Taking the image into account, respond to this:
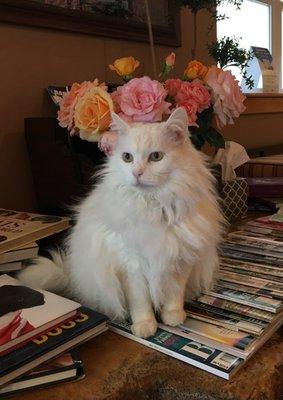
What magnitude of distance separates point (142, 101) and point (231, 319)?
457 mm

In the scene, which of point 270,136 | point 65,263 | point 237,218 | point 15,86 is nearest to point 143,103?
point 65,263

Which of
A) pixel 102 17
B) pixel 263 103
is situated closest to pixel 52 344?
pixel 102 17

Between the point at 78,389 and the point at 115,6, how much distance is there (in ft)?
3.87

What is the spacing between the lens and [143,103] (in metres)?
0.82

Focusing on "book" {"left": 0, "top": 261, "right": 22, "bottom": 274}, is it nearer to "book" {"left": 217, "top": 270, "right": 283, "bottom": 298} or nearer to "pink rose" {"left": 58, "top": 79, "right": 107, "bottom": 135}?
"pink rose" {"left": 58, "top": 79, "right": 107, "bottom": 135}

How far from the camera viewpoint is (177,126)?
2.19 ft

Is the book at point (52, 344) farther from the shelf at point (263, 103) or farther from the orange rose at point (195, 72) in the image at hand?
the shelf at point (263, 103)

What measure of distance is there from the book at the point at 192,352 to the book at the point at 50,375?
0.13m

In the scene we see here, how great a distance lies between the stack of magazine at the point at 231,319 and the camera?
0.61 m

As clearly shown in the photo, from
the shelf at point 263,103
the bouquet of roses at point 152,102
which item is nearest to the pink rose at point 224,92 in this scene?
the bouquet of roses at point 152,102

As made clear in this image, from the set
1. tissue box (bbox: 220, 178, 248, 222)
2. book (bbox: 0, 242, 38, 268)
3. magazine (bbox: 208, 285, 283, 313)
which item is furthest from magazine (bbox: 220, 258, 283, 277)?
book (bbox: 0, 242, 38, 268)

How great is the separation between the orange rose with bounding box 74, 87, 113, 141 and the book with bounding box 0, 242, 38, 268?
11.0 inches

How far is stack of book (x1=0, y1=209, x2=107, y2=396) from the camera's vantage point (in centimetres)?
55

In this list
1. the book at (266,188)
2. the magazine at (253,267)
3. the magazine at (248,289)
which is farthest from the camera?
the book at (266,188)
